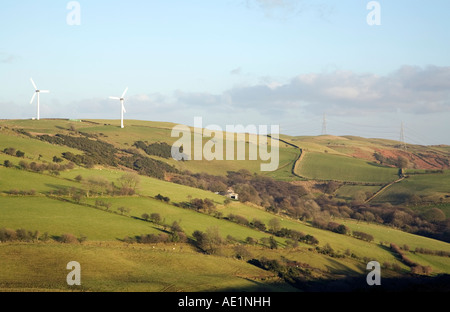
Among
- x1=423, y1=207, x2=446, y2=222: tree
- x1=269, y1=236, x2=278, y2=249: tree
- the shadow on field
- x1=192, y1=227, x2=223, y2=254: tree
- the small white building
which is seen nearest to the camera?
the shadow on field

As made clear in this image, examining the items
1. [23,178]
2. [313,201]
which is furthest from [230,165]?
[23,178]

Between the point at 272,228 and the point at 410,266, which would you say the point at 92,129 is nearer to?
the point at 272,228

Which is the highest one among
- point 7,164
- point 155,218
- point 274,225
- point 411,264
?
point 7,164

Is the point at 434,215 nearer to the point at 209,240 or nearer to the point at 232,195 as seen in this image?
the point at 232,195

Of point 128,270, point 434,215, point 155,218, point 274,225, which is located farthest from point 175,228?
point 434,215

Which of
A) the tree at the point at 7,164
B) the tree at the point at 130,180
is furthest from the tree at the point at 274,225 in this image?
the tree at the point at 7,164

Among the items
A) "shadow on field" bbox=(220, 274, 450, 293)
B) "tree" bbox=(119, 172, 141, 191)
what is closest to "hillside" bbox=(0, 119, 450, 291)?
"tree" bbox=(119, 172, 141, 191)

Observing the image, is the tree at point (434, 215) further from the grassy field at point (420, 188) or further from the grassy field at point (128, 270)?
the grassy field at point (128, 270)

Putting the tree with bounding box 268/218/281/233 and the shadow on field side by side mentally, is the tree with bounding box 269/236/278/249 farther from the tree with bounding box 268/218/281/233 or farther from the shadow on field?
the shadow on field

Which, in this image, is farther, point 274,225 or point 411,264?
point 274,225
